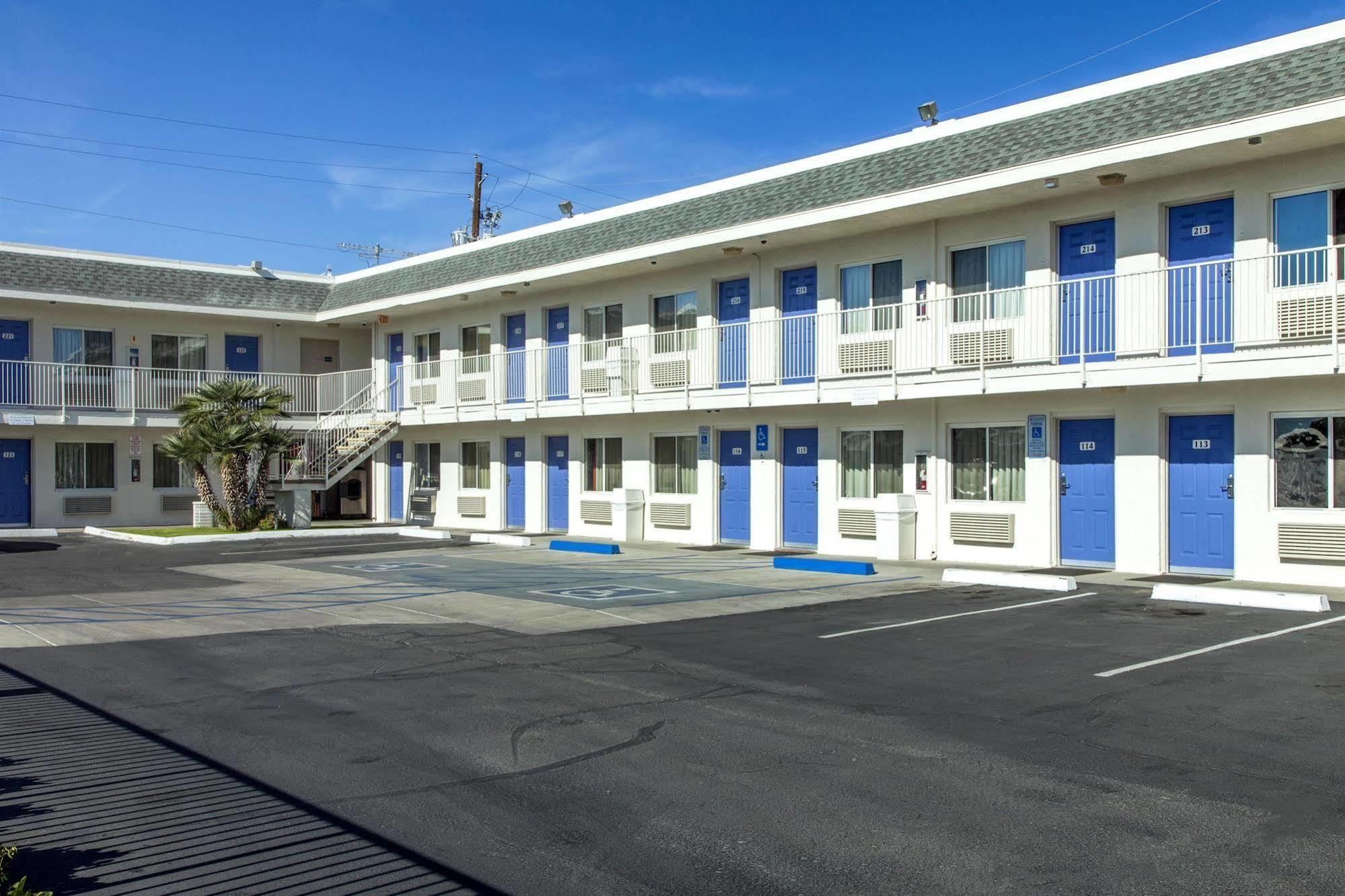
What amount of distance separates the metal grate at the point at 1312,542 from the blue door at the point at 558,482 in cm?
1594

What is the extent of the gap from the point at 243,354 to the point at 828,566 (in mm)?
21999

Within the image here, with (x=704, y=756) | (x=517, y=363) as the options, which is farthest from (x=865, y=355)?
(x=704, y=756)

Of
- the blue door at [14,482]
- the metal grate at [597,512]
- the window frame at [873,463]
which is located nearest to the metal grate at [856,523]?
the window frame at [873,463]

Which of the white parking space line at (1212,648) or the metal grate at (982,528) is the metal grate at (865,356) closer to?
the metal grate at (982,528)

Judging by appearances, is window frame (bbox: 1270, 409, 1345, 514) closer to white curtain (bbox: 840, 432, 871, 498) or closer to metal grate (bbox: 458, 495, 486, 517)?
white curtain (bbox: 840, 432, 871, 498)

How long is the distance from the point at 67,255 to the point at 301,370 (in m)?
7.11

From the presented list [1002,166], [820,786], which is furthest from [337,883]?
[1002,166]

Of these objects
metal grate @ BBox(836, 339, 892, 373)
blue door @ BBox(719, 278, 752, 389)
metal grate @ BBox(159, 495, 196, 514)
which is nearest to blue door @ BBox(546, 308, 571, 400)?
blue door @ BBox(719, 278, 752, 389)

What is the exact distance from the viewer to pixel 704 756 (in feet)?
23.0

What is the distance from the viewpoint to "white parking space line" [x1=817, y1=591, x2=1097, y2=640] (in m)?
12.0

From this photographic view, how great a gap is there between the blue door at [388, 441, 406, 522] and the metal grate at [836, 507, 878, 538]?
1527 centimetres

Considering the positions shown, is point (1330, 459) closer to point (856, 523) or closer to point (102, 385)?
point (856, 523)

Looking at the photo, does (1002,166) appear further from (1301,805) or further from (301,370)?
(301,370)

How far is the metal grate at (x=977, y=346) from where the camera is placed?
59.1ft
